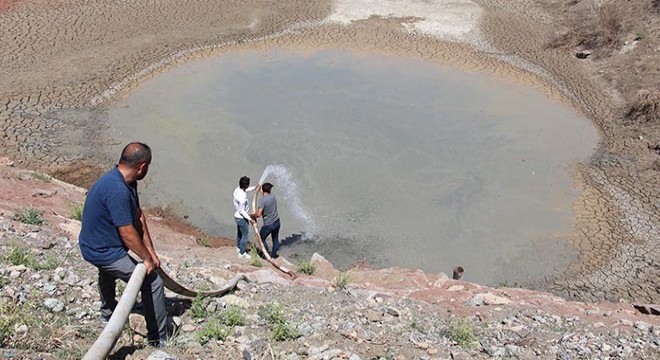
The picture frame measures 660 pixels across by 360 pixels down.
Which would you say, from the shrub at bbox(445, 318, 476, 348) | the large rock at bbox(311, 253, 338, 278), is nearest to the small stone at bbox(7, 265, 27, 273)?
the large rock at bbox(311, 253, 338, 278)

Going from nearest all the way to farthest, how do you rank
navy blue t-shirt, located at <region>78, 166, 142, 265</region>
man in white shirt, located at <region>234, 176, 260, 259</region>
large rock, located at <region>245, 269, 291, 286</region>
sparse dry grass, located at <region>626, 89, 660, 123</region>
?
1. navy blue t-shirt, located at <region>78, 166, 142, 265</region>
2. large rock, located at <region>245, 269, 291, 286</region>
3. man in white shirt, located at <region>234, 176, 260, 259</region>
4. sparse dry grass, located at <region>626, 89, 660, 123</region>

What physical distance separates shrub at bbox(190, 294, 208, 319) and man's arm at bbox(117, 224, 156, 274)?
106cm

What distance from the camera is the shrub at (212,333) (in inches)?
223

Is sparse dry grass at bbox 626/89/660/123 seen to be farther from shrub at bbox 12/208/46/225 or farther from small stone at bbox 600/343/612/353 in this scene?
shrub at bbox 12/208/46/225

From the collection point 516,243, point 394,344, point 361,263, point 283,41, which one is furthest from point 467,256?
point 283,41

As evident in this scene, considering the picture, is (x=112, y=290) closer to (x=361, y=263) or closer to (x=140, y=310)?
(x=140, y=310)

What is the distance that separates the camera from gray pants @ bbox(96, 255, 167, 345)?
17.4 ft

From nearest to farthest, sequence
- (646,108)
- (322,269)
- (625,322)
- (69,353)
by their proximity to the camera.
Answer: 1. (69,353)
2. (625,322)
3. (322,269)
4. (646,108)

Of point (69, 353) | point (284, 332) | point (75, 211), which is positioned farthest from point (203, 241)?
point (69, 353)

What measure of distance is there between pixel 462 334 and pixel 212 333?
8.65 ft

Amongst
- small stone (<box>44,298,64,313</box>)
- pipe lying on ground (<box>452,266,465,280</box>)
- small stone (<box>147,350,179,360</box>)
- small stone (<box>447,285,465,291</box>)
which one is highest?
small stone (<box>44,298,64,313</box>)

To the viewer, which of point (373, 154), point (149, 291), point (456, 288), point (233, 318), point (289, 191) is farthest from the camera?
point (373, 154)

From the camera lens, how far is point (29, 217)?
29.3 ft

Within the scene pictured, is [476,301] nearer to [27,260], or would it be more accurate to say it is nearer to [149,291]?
[149,291]
